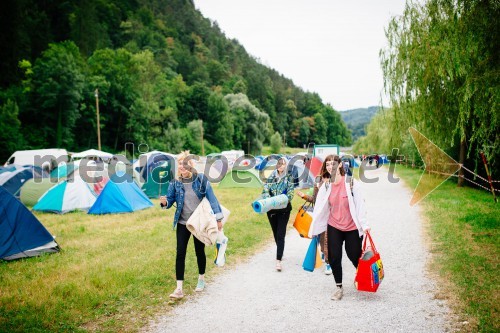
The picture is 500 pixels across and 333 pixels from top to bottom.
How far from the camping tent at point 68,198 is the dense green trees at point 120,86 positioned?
24.5 m

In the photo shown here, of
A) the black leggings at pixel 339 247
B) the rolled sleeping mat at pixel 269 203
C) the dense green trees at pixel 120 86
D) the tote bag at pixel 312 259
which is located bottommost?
the tote bag at pixel 312 259

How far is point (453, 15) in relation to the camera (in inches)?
299

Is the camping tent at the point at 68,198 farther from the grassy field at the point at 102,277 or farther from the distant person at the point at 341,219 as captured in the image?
the distant person at the point at 341,219

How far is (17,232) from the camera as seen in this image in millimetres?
7074

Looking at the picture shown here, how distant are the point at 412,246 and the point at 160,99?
5576 cm

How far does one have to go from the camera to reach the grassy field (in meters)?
4.35

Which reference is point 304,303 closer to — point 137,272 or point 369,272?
point 369,272

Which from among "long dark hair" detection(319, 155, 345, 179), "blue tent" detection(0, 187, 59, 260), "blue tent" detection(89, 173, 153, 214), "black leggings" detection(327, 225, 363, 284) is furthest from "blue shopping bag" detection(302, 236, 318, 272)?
"blue tent" detection(89, 173, 153, 214)

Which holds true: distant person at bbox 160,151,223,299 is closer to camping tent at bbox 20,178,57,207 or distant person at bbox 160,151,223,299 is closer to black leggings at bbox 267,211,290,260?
black leggings at bbox 267,211,290,260

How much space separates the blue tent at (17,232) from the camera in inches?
272

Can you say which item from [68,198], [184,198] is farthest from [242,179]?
[184,198]

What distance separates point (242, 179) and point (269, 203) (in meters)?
14.4

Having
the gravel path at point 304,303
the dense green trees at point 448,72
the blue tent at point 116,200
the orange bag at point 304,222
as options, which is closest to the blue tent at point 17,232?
the gravel path at point 304,303

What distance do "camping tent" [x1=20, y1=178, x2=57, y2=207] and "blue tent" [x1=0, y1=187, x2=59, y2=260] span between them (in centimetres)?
819
